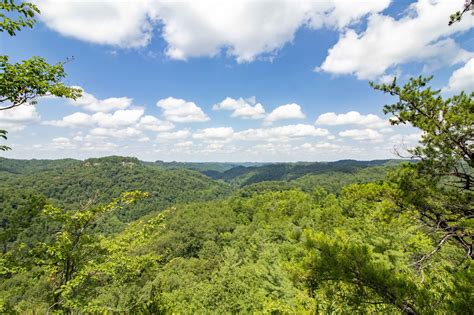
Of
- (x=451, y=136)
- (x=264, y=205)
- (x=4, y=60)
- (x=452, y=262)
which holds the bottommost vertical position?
(x=264, y=205)

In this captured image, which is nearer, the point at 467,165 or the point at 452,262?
the point at 467,165

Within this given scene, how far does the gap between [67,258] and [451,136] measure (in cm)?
919

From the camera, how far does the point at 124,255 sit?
740 centimetres

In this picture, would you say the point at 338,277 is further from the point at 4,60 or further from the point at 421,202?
the point at 4,60

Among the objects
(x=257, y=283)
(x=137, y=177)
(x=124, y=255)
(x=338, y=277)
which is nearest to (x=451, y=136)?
(x=338, y=277)

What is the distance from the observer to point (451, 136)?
16.5 feet

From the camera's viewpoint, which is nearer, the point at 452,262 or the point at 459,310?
the point at 459,310

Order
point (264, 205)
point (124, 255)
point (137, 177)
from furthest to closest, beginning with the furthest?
point (137, 177)
point (264, 205)
point (124, 255)

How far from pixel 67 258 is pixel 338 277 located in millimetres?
6507

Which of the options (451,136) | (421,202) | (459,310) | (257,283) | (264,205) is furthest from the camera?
(264,205)

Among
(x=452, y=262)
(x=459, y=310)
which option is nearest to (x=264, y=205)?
(x=452, y=262)

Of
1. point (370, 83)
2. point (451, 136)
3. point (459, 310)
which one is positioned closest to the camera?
point (459, 310)

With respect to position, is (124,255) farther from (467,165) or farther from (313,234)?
(467,165)

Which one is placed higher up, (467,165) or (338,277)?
(467,165)
